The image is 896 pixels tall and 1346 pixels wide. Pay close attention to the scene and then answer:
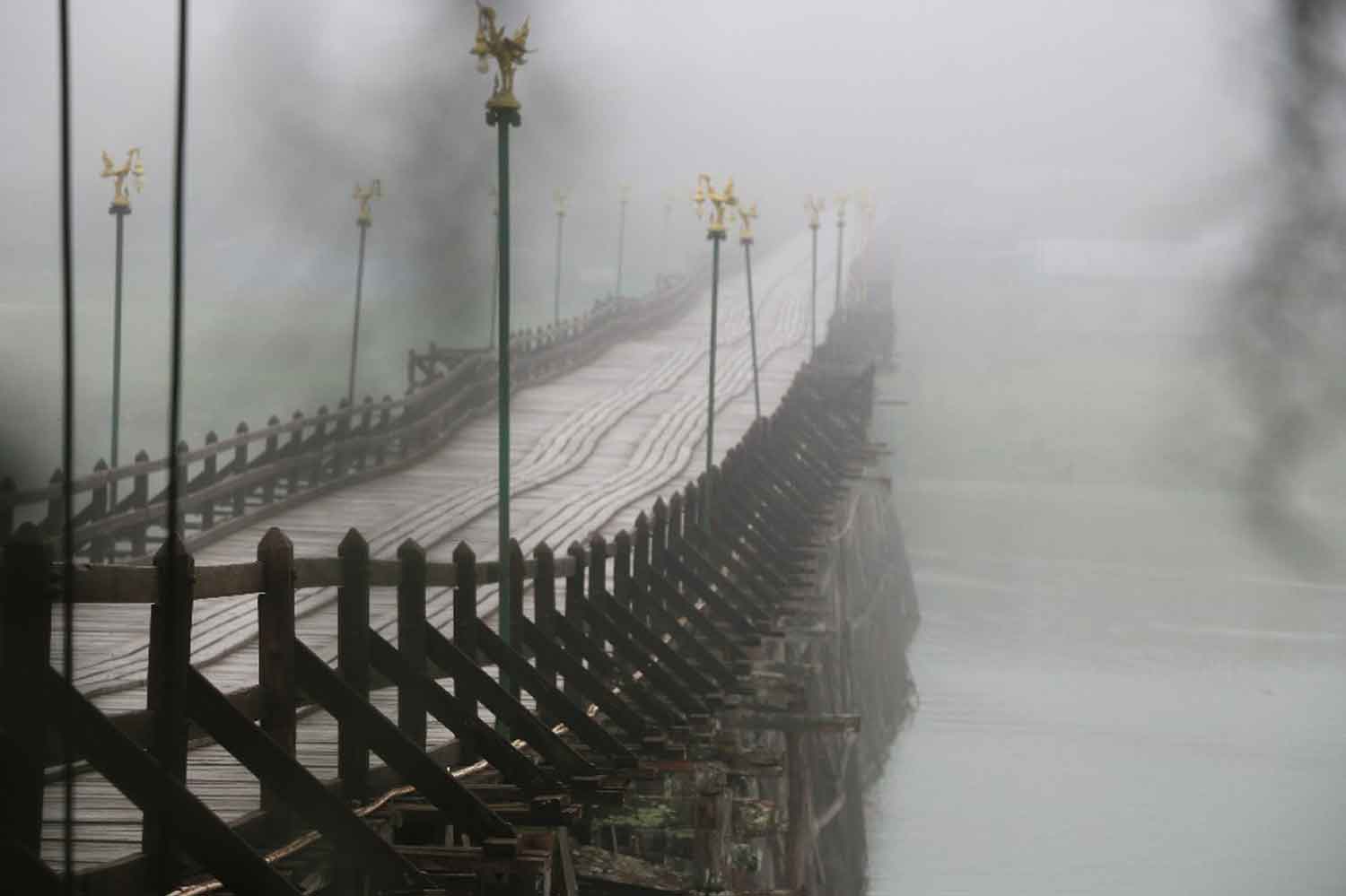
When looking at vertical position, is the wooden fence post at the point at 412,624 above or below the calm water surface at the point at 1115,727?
→ above

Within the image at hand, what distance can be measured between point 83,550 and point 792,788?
7.78m

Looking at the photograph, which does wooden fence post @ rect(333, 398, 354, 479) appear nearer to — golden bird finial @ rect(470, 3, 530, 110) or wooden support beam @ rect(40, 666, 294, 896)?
golden bird finial @ rect(470, 3, 530, 110)

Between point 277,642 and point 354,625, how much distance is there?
1296mm

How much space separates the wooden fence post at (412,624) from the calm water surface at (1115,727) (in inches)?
401

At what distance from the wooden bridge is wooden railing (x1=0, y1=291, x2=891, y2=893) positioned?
0.05 feet

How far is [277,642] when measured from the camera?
9766 mm

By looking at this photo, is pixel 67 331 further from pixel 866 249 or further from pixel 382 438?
pixel 866 249

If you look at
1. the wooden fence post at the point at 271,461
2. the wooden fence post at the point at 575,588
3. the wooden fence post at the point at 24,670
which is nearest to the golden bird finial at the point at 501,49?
the wooden fence post at the point at 575,588

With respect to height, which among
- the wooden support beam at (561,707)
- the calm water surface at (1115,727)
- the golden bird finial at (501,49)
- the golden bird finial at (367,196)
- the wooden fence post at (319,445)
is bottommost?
the calm water surface at (1115,727)

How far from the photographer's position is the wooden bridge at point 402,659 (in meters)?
8.02

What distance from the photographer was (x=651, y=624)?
72.7 ft

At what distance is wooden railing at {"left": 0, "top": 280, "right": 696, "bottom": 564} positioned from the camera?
2423 cm

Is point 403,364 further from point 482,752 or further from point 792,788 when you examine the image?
point 482,752

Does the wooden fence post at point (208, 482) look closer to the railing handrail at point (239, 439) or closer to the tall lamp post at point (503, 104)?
the railing handrail at point (239, 439)
